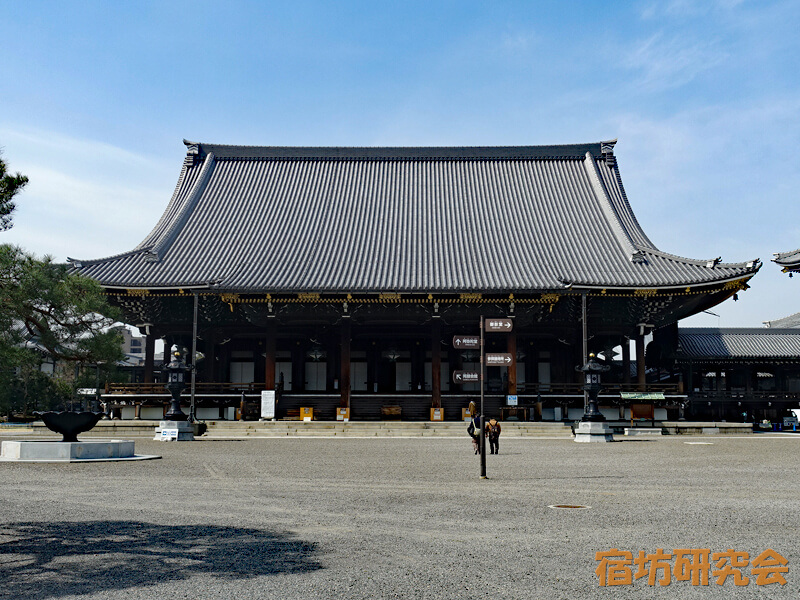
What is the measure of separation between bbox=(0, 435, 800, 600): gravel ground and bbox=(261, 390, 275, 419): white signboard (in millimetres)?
15573

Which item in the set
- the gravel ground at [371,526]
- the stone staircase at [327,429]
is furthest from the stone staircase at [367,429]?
the gravel ground at [371,526]

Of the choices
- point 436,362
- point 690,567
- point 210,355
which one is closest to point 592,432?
point 436,362

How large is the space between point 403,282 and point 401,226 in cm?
677

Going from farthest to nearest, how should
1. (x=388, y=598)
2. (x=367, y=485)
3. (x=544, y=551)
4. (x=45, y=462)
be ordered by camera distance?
(x=45, y=462), (x=367, y=485), (x=544, y=551), (x=388, y=598)

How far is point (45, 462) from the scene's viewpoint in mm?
16203

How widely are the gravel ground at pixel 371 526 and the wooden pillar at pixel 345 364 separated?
1708 centimetres

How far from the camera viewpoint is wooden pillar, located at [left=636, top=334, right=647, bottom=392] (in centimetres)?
3322

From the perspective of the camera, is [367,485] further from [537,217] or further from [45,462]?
[537,217]

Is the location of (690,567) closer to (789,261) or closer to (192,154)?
(789,261)

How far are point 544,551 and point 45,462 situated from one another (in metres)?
12.6

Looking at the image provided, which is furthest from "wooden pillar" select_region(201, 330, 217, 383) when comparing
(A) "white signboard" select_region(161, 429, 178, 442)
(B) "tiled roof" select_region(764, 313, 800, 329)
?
(B) "tiled roof" select_region(764, 313, 800, 329)

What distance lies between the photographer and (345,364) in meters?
33.9

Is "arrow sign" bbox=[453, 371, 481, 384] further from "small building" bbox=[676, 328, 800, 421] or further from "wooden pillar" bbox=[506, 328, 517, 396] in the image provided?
"small building" bbox=[676, 328, 800, 421]

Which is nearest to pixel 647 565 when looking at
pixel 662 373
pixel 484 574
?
pixel 484 574
